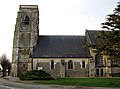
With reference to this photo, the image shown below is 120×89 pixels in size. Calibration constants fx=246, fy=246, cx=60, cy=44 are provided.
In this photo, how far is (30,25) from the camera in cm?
5909

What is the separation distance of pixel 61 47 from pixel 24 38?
9016mm

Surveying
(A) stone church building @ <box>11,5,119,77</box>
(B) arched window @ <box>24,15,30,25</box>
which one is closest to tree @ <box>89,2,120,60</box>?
(A) stone church building @ <box>11,5,119,77</box>

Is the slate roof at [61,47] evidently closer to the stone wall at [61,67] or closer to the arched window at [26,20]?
the stone wall at [61,67]

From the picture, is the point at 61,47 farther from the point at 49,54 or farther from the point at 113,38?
the point at 113,38

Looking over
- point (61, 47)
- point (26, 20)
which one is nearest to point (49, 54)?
point (61, 47)

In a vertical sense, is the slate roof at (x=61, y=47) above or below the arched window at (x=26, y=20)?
below

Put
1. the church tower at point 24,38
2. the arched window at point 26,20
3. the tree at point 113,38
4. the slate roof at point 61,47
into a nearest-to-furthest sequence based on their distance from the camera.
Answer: the tree at point 113,38 → the slate roof at point 61,47 → the church tower at point 24,38 → the arched window at point 26,20

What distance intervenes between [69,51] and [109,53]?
97.7 feet

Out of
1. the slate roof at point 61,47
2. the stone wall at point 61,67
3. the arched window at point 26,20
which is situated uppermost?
the arched window at point 26,20

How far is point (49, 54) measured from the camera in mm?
56031

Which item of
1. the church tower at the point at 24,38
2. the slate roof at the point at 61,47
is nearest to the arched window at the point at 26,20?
the church tower at the point at 24,38

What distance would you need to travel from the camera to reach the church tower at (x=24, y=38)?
5631 cm

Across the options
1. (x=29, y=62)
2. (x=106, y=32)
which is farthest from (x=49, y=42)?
(x=106, y=32)

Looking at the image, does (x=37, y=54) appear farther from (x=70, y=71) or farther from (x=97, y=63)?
(x=97, y=63)
